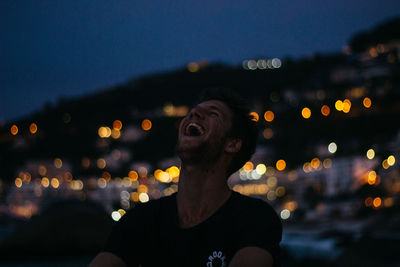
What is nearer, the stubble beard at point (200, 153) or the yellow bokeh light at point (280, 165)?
the stubble beard at point (200, 153)

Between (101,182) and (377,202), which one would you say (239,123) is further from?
(101,182)

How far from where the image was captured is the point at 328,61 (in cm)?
14050

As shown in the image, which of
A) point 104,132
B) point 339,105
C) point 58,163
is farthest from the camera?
point 104,132

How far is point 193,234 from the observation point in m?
2.52

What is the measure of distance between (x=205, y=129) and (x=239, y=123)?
153mm

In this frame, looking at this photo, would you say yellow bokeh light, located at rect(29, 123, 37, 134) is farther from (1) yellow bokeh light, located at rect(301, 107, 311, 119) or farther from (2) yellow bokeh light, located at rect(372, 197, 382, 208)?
(2) yellow bokeh light, located at rect(372, 197, 382, 208)

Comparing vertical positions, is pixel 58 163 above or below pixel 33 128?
below

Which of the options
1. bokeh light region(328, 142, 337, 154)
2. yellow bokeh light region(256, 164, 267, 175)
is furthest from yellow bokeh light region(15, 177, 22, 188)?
bokeh light region(328, 142, 337, 154)

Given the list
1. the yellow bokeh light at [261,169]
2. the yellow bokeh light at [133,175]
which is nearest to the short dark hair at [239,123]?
the yellow bokeh light at [261,169]

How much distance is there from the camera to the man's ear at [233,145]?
2.67 metres

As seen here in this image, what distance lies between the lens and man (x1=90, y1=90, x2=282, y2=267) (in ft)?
8.14

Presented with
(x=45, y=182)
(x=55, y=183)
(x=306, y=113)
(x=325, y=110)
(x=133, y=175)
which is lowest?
(x=325, y=110)

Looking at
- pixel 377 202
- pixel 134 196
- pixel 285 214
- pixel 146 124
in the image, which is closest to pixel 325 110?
pixel 134 196

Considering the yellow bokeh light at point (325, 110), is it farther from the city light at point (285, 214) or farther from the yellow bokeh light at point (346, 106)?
the city light at point (285, 214)
